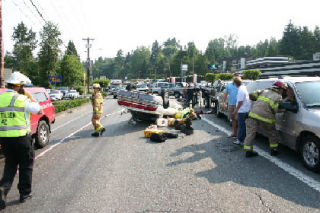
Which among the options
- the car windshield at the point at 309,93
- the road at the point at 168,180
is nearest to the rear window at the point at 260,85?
the car windshield at the point at 309,93

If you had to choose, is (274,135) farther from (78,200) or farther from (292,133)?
(78,200)

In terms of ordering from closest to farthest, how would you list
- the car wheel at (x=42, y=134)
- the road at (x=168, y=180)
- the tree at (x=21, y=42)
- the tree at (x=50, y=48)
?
the road at (x=168, y=180), the car wheel at (x=42, y=134), the tree at (x=50, y=48), the tree at (x=21, y=42)

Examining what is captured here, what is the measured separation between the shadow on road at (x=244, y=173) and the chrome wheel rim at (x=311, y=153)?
0.56 metres

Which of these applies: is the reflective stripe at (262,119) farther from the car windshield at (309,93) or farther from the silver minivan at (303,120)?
the car windshield at (309,93)

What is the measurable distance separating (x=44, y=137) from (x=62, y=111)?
1139 cm

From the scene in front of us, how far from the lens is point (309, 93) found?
5895 millimetres

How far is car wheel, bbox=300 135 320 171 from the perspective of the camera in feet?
16.2

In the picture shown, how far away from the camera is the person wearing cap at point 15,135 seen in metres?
3.99

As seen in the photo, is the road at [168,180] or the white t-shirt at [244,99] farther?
the white t-shirt at [244,99]

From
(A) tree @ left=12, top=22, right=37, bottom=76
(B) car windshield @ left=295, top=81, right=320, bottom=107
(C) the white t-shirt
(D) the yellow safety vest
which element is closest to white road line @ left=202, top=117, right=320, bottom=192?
(C) the white t-shirt

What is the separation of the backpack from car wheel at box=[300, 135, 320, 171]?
382 centimetres

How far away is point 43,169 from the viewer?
5715 millimetres

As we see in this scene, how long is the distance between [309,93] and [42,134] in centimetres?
701

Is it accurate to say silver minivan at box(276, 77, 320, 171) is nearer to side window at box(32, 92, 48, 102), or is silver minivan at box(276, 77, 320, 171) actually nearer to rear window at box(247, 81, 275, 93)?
rear window at box(247, 81, 275, 93)
